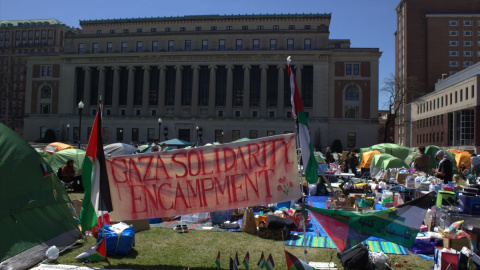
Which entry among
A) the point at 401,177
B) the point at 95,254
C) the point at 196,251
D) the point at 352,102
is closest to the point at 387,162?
the point at 401,177

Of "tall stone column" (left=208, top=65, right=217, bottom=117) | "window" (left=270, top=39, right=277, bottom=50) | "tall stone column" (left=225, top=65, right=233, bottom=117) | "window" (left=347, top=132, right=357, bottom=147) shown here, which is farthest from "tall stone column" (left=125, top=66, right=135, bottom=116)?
"window" (left=347, top=132, right=357, bottom=147)

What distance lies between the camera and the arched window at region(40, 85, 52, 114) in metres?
74.9

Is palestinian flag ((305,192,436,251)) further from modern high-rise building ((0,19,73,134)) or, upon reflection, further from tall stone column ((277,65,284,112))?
modern high-rise building ((0,19,73,134))

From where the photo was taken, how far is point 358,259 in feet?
22.7

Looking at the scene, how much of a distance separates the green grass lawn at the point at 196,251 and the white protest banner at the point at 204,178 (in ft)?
3.20

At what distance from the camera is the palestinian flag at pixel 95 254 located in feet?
23.9

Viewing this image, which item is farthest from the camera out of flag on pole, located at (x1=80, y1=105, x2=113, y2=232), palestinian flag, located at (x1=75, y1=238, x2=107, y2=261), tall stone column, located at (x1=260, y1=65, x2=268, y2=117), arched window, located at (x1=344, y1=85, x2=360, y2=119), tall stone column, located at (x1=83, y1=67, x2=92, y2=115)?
tall stone column, located at (x1=83, y1=67, x2=92, y2=115)

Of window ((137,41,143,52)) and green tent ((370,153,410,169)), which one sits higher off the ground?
window ((137,41,143,52))

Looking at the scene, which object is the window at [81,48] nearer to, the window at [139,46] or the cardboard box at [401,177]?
the window at [139,46]

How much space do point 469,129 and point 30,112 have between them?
260ft

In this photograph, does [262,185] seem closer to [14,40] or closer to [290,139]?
[290,139]

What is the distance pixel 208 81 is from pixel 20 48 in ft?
247

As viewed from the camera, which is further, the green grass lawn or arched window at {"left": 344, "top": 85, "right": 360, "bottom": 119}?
arched window at {"left": 344, "top": 85, "right": 360, "bottom": 119}

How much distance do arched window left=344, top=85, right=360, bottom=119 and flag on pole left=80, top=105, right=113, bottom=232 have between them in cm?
6256
